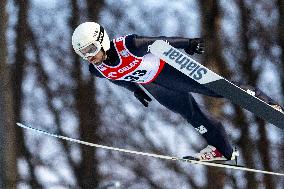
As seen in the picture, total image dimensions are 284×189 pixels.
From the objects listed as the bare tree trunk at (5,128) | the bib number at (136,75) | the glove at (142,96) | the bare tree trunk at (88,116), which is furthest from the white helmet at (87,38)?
the bare tree trunk at (88,116)

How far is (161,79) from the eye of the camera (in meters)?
8.78

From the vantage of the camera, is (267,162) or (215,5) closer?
(267,162)

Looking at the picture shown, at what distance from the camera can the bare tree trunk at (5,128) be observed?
13.2 m

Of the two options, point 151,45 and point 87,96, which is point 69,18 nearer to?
point 87,96

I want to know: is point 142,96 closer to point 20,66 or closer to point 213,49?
point 213,49

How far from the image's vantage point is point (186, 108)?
8.89 m

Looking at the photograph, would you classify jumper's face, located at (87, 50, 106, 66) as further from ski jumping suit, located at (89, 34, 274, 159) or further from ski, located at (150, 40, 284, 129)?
ski, located at (150, 40, 284, 129)

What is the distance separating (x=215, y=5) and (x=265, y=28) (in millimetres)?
1553

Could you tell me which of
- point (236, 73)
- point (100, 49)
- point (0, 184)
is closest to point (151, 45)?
point (100, 49)

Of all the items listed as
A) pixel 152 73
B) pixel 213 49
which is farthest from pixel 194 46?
pixel 213 49

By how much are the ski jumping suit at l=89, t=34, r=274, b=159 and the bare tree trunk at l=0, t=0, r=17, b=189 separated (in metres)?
4.51

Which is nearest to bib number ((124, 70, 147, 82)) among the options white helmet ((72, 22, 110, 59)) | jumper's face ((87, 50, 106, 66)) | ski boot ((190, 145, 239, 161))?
jumper's face ((87, 50, 106, 66))

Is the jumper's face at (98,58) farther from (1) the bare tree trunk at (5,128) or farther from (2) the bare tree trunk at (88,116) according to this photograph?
(2) the bare tree trunk at (88,116)

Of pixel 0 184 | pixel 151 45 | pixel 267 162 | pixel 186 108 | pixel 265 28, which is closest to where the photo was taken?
pixel 151 45
